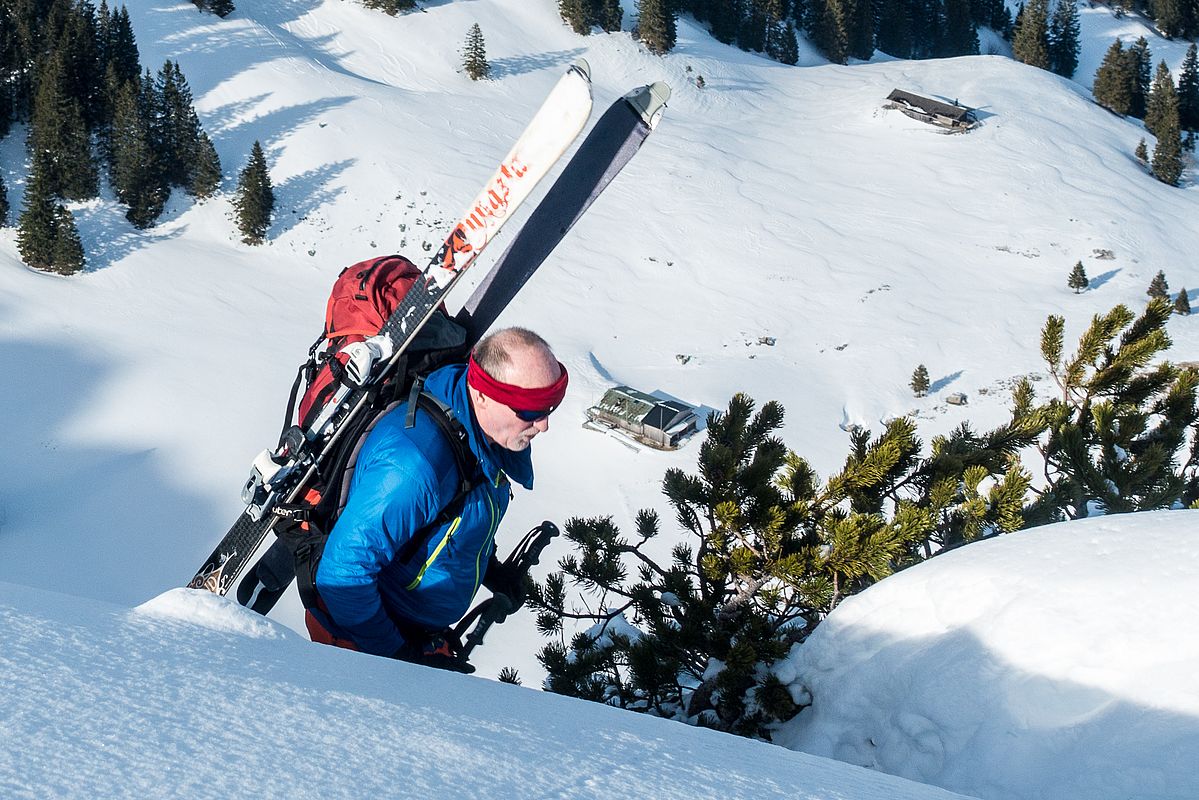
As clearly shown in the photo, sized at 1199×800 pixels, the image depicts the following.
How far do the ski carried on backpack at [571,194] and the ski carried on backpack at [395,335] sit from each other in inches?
8.9

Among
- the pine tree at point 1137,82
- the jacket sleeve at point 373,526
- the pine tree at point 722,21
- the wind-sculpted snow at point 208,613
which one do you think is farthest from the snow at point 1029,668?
the pine tree at point 1137,82

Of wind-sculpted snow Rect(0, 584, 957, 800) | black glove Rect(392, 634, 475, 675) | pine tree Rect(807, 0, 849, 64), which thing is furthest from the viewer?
pine tree Rect(807, 0, 849, 64)

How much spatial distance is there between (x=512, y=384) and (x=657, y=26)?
32.8 metres

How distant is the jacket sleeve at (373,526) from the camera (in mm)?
2652

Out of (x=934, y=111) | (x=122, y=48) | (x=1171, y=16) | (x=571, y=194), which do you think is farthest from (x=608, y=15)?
(x=1171, y=16)

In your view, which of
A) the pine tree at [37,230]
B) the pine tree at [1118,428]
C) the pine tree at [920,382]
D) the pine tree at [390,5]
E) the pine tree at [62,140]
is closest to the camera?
the pine tree at [1118,428]

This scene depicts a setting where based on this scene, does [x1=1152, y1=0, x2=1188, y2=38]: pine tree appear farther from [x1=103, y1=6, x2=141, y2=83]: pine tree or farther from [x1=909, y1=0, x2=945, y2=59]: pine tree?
[x1=103, y1=6, x2=141, y2=83]: pine tree

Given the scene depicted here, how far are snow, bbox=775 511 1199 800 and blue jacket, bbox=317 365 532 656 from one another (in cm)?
124

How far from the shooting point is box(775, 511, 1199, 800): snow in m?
2.16

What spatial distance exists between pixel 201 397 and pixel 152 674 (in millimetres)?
13761

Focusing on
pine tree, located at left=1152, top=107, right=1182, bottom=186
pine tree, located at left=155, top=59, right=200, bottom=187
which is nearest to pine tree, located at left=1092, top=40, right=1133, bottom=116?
pine tree, located at left=1152, top=107, right=1182, bottom=186

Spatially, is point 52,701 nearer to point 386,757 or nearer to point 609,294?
point 386,757

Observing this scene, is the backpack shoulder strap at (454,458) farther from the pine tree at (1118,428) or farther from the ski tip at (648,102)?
the pine tree at (1118,428)

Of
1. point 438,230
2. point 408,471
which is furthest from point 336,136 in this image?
point 408,471
